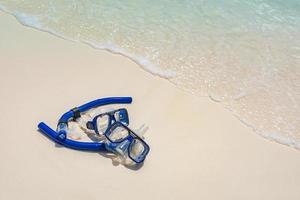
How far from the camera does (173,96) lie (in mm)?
2498

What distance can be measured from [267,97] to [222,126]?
47cm

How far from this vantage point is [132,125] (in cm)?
225

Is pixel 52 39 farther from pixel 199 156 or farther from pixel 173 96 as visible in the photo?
pixel 199 156

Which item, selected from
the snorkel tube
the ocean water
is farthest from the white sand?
the ocean water

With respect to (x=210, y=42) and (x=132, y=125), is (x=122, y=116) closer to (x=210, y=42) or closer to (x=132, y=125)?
(x=132, y=125)

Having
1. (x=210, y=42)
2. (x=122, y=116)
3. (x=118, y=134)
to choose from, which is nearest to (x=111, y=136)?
(x=118, y=134)

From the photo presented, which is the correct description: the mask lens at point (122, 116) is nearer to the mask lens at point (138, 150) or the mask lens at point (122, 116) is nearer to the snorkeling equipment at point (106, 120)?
the snorkeling equipment at point (106, 120)

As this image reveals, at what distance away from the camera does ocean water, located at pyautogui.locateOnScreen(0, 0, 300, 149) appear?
254 cm

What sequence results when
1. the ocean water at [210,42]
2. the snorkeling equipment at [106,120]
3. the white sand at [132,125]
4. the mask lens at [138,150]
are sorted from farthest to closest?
1. the ocean water at [210,42]
2. the snorkeling equipment at [106,120]
3. the mask lens at [138,150]
4. the white sand at [132,125]

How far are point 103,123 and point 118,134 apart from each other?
123mm

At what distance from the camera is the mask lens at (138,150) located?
2.01 meters

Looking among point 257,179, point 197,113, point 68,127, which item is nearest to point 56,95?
point 68,127

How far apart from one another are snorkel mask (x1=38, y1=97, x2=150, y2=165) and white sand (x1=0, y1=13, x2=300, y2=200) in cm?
5

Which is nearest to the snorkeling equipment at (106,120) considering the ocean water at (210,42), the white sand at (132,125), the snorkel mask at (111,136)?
the snorkel mask at (111,136)
